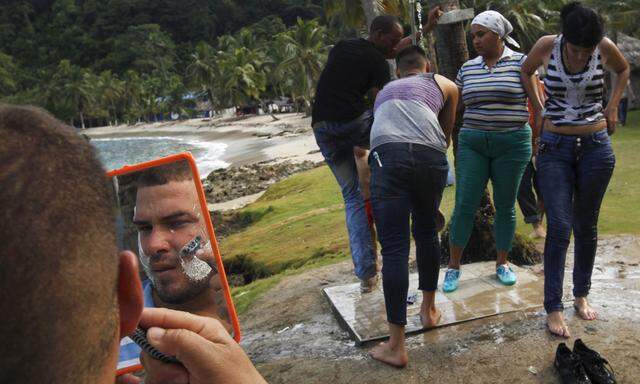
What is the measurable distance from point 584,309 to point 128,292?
137 inches

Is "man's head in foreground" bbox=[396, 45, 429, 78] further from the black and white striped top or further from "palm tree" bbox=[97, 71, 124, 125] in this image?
"palm tree" bbox=[97, 71, 124, 125]

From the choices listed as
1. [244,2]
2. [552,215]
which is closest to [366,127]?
[552,215]

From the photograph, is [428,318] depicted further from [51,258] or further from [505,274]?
[51,258]

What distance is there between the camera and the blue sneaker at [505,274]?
449 centimetres

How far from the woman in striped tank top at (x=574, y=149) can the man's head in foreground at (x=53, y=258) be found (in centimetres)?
324

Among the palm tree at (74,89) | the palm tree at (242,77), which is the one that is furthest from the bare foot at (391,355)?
the palm tree at (74,89)

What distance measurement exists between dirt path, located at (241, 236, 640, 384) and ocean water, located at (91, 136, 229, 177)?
2550 centimetres

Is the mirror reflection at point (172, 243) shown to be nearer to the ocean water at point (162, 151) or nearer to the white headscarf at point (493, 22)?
the white headscarf at point (493, 22)

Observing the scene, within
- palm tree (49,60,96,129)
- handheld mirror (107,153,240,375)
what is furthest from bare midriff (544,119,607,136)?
palm tree (49,60,96,129)

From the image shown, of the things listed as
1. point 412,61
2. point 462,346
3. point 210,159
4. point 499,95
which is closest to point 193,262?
point 462,346

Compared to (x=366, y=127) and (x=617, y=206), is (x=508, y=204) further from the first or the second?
(x=617, y=206)

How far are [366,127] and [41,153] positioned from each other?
12.2 feet

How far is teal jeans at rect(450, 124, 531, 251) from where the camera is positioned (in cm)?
428

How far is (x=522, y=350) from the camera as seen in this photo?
3.46 m
